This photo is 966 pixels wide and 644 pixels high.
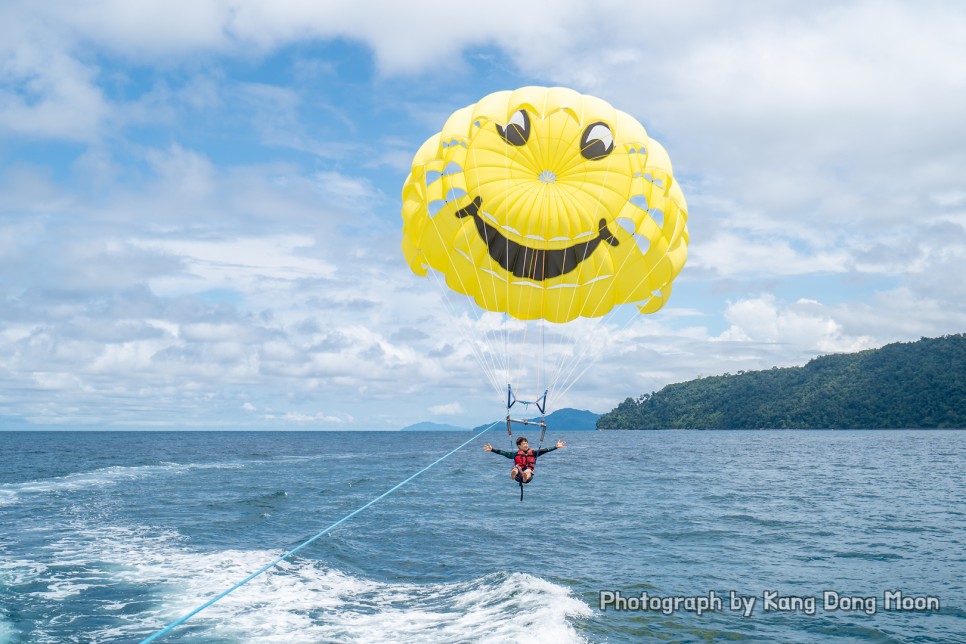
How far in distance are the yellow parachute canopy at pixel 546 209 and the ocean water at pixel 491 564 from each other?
6.92m

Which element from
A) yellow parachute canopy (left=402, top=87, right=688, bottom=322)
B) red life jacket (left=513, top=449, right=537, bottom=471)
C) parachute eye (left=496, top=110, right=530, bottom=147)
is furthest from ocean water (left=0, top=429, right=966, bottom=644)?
parachute eye (left=496, top=110, right=530, bottom=147)

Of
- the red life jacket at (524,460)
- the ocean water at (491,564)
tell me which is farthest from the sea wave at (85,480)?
the red life jacket at (524,460)

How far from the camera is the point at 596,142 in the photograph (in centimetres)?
1383

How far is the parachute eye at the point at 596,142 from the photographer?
1357cm

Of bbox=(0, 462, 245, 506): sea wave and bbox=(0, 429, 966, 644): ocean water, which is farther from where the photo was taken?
bbox=(0, 462, 245, 506): sea wave

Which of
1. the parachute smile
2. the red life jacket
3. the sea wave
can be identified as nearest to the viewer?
the red life jacket

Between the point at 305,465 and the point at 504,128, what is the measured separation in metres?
48.7

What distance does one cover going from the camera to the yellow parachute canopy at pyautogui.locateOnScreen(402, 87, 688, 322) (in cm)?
1348

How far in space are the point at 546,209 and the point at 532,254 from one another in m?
1.19

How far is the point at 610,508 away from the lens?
28.8 meters

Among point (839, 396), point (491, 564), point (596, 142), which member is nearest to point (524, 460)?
point (596, 142)

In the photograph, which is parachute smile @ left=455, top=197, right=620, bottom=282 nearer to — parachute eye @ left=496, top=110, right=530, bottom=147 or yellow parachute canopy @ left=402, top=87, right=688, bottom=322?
yellow parachute canopy @ left=402, top=87, right=688, bottom=322

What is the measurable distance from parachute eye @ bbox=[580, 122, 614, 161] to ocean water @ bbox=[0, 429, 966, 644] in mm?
9696

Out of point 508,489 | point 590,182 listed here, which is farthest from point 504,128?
point 508,489
